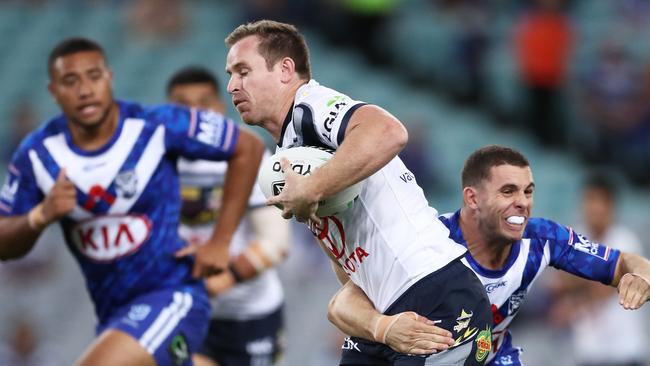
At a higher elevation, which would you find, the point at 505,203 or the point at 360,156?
the point at 505,203

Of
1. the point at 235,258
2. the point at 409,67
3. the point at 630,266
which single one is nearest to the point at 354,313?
the point at 630,266

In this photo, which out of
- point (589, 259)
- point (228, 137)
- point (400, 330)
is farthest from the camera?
point (228, 137)

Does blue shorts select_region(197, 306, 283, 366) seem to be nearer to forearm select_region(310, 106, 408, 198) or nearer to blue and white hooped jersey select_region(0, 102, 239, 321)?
blue and white hooped jersey select_region(0, 102, 239, 321)

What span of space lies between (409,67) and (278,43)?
10.0m

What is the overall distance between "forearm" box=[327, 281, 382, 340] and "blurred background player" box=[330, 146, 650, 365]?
0.01 m

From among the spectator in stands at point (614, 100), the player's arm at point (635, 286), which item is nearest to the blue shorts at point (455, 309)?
the player's arm at point (635, 286)

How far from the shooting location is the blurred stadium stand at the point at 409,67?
531 inches

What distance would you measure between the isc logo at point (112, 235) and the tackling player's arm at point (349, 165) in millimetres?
2102

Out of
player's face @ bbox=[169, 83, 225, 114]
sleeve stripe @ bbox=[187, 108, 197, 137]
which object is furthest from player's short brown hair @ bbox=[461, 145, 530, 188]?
player's face @ bbox=[169, 83, 225, 114]

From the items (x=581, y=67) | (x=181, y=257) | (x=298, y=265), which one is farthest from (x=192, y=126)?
(x=581, y=67)

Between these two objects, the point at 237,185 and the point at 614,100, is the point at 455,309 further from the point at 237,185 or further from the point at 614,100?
the point at 614,100

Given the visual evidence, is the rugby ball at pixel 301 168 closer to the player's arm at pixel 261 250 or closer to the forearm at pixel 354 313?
the forearm at pixel 354 313

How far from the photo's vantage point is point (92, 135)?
6762 millimetres

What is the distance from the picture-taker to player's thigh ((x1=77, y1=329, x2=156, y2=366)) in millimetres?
6328
